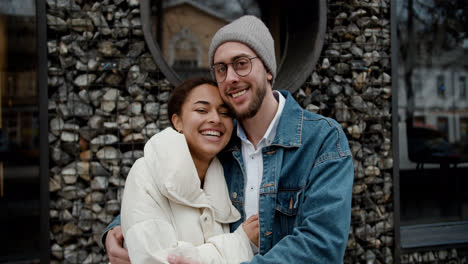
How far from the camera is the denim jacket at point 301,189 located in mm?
1278

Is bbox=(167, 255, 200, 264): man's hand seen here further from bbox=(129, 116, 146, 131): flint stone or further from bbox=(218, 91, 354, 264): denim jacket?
bbox=(129, 116, 146, 131): flint stone

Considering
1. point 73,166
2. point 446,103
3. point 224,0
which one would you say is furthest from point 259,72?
point 446,103

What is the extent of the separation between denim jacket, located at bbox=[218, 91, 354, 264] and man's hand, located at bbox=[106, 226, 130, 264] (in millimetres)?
526

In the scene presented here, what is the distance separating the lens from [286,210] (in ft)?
4.93

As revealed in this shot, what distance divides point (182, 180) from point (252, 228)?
0.38 m

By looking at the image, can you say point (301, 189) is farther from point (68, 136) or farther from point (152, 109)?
point (68, 136)

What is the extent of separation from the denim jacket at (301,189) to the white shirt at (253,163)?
0.09 ft

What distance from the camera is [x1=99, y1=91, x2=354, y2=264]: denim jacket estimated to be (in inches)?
50.3

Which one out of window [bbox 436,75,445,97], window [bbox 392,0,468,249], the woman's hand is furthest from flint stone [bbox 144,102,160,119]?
window [bbox 436,75,445,97]

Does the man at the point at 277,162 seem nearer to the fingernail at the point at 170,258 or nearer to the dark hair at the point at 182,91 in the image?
the dark hair at the point at 182,91

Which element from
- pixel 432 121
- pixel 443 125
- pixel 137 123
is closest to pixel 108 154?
pixel 137 123

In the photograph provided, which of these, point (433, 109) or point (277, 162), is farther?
point (433, 109)

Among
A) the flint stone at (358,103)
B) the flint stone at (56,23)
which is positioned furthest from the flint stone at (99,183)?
the flint stone at (358,103)

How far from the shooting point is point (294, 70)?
3.16 meters
